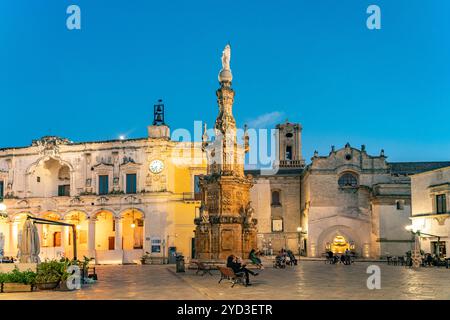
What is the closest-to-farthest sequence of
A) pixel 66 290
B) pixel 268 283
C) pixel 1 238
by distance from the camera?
1. pixel 66 290
2. pixel 268 283
3. pixel 1 238

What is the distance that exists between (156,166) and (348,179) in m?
17.3

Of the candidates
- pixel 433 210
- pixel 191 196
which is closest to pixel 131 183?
pixel 191 196

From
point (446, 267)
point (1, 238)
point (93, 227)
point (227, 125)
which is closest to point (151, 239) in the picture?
point (93, 227)

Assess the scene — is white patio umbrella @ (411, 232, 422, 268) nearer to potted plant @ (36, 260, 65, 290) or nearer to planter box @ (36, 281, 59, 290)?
potted plant @ (36, 260, 65, 290)

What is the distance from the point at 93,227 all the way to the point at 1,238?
882 centimetres

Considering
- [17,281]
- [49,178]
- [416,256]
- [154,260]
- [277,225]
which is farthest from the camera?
[277,225]

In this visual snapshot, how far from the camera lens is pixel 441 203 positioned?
37625 mm

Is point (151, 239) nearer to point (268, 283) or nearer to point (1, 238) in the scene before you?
point (1, 238)

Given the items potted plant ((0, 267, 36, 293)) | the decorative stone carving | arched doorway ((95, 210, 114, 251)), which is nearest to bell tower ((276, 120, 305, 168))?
arched doorway ((95, 210, 114, 251))

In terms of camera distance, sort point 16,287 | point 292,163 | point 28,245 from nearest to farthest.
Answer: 1. point 16,287
2. point 28,245
3. point 292,163

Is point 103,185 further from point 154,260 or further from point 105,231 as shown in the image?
point 154,260

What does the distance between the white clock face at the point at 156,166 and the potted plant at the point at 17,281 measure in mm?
26574

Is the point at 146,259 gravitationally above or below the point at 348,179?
below
